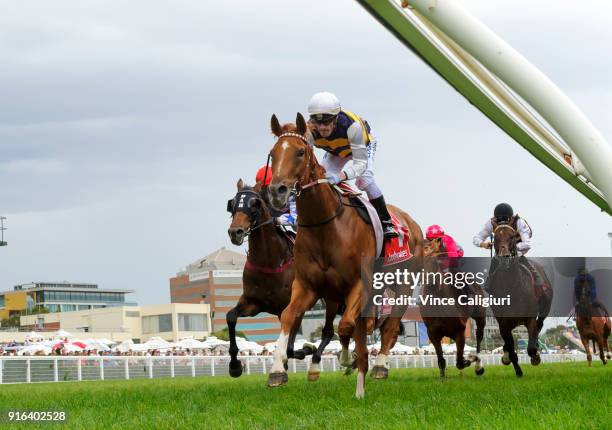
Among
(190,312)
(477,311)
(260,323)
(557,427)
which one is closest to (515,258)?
(477,311)

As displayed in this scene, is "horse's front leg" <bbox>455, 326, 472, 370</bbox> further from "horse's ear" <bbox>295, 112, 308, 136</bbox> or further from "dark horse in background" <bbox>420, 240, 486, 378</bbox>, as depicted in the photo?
"horse's ear" <bbox>295, 112, 308, 136</bbox>

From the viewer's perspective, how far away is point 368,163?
10508 mm

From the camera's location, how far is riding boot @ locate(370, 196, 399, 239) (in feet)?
34.5

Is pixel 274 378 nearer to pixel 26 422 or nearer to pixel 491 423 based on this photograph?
pixel 26 422

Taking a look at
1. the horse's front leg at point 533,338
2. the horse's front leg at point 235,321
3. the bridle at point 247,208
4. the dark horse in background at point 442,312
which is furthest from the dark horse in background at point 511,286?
the horse's front leg at point 235,321

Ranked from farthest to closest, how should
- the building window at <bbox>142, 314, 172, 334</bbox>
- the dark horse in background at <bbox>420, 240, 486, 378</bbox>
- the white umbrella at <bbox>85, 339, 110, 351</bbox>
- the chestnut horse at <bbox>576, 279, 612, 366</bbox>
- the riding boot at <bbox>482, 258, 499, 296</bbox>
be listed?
1. the building window at <bbox>142, 314, 172, 334</bbox>
2. the white umbrella at <bbox>85, 339, 110, 351</bbox>
3. the chestnut horse at <bbox>576, 279, 612, 366</bbox>
4. the dark horse in background at <bbox>420, 240, 486, 378</bbox>
5. the riding boot at <bbox>482, 258, 499, 296</bbox>

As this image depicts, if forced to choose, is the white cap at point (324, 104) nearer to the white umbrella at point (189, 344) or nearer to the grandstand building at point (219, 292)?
the white umbrella at point (189, 344)

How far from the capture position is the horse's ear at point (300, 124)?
902 centimetres

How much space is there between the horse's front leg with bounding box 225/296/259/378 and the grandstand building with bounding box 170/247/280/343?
127 m

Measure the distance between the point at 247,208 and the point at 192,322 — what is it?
397ft

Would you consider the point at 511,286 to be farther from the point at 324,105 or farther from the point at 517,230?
the point at 324,105

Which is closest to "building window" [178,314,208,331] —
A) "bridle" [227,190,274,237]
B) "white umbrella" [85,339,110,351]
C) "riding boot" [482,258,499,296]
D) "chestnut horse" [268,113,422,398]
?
"white umbrella" [85,339,110,351]

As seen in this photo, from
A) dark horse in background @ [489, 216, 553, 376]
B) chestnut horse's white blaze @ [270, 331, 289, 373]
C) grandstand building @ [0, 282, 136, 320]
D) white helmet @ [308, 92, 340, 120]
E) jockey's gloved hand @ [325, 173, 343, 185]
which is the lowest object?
chestnut horse's white blaze @ [270, 331, 289, 373]

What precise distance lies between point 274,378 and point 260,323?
134712 millimetres
